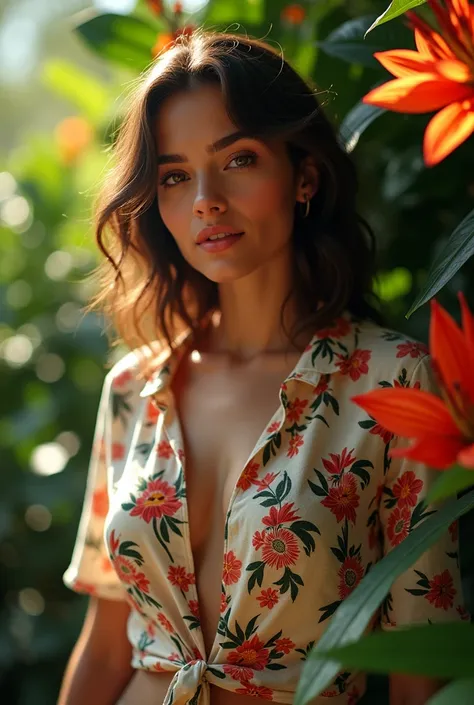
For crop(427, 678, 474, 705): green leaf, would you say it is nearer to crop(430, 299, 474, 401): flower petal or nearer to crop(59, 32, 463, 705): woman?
crop(430, 299, 474, 401): flower petal

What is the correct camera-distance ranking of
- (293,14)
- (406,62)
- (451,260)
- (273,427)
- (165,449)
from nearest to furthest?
(406,62)
(451,260)
(273,427)
(165,449)
(293,14)

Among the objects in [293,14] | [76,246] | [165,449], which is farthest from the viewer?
[76,246]

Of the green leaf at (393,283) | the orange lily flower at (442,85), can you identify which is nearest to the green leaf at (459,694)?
the orange lily flower at (442,85)

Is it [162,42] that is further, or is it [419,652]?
[162,42]

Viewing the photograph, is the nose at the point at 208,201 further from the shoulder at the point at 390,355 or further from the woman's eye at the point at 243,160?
the shoulder at the point at 390,355

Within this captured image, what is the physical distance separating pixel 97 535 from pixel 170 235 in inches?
18.9

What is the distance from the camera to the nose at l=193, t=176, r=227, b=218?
117cm

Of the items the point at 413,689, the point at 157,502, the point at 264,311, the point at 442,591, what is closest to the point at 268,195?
the point at 264,311

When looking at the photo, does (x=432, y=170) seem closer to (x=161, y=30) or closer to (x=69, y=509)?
(x=161, y=30)

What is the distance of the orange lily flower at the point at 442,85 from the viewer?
2.06 feet

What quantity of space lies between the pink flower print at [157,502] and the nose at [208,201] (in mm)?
368

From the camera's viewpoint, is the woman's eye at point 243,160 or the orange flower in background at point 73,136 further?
the orange flower in background at point 73,136

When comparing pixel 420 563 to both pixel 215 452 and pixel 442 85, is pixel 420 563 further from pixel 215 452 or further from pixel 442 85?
pixel 442 85

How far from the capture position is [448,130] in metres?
0.64
